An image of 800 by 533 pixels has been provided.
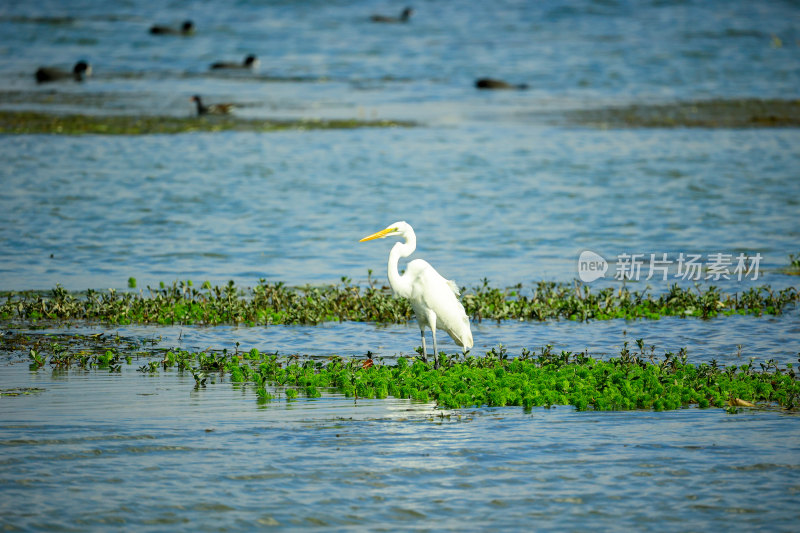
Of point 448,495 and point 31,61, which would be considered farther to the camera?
point 31,61

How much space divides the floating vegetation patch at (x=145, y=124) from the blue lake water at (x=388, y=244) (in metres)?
0.97

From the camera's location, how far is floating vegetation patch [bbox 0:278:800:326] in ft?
46.9

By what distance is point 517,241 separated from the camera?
Answer: 2044 cm

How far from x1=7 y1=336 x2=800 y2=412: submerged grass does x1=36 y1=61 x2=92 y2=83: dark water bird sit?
1231 inches

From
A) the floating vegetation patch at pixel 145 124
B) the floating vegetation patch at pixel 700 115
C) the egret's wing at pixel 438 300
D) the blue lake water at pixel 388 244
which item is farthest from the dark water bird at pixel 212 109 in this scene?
the egret's wing at pixel 438 300

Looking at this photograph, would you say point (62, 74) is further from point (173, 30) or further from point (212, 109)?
point (173, 30)

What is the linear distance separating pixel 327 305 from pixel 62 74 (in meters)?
30.1

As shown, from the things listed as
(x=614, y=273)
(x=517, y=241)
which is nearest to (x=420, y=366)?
(x=614, y=273)

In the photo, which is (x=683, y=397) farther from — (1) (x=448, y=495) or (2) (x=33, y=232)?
(2) (x=33, y=232)

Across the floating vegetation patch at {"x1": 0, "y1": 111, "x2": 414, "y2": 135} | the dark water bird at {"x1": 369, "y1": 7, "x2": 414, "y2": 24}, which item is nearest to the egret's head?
the floating vegetation patch at {"x1": 0, "y1": 111, "x2": 414, "y2": 135}

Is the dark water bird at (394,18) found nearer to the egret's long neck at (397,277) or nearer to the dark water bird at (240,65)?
the dark water bird at (240,65)

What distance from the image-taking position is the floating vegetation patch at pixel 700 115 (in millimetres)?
33656

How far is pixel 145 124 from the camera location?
3247cm

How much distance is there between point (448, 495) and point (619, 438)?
2.09m
